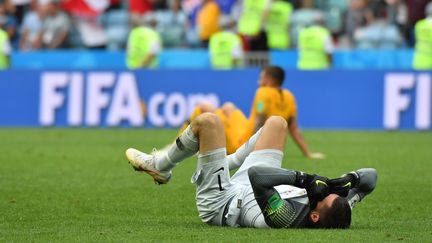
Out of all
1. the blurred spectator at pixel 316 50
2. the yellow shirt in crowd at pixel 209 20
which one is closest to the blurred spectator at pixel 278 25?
the blurred spectator at pixel 316 50

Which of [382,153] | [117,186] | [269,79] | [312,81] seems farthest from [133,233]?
[312,81]

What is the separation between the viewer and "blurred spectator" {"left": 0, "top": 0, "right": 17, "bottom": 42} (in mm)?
28837

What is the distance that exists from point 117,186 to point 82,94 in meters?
11.0

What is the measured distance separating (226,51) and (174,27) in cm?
271

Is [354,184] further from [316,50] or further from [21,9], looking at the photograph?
[21,9]

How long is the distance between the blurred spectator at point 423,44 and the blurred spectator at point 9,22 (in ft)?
34.0

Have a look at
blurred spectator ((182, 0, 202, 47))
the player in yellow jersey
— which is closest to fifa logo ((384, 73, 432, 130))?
the player in yellow jersey

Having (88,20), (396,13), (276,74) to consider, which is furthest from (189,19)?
(276,74)

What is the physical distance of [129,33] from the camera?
27984mm

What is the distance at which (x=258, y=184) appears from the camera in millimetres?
9133

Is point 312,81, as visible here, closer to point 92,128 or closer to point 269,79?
point 92,128

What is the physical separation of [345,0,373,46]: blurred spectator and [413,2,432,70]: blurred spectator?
138 centimetres

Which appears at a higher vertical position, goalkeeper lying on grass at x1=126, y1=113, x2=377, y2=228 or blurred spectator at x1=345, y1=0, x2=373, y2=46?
goalkeeper lying on grass at x1=126, y1=113, x2=377, y2=228

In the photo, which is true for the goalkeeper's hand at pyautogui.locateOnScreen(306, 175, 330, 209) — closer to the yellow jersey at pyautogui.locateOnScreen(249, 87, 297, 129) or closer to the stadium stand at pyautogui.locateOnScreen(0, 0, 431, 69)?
the yellow jersey at pyautogui.locateOnScreen(249, 87, 297, 129)
